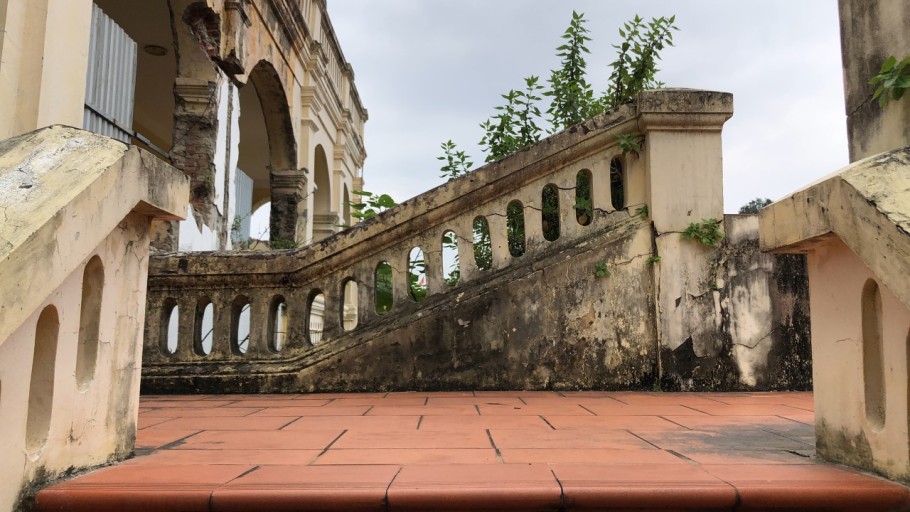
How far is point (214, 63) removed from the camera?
20.7 ft

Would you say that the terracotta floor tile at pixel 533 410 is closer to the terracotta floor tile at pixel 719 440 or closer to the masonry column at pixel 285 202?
the terracotta floor tile at pixel 719 440

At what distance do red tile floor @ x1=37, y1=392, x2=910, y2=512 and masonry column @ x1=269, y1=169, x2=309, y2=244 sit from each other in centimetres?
654

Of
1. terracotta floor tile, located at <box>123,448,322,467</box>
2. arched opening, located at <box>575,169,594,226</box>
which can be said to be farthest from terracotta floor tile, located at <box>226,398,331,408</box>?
arched opening, located at <box>575,169,594,226</box>

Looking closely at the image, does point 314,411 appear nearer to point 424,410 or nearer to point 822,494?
point 424,410

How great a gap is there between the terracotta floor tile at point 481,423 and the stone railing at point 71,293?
1.08 metres

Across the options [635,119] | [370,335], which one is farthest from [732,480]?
[635,119]

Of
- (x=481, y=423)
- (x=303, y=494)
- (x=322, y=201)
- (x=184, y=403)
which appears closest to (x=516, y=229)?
(x=481, y=423)

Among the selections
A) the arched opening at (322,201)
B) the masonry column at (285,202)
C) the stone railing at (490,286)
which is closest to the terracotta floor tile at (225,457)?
the stone railing at (490,286)

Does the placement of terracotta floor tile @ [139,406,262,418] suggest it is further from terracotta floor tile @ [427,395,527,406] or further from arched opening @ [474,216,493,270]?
arched opening @ [474,216,493,270]

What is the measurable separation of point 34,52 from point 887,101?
371 cm

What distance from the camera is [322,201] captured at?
1246cm

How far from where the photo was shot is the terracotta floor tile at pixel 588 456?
6.06 feet

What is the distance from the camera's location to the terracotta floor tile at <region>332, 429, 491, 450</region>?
2.13 meters

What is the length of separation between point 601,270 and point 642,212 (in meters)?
0.48
